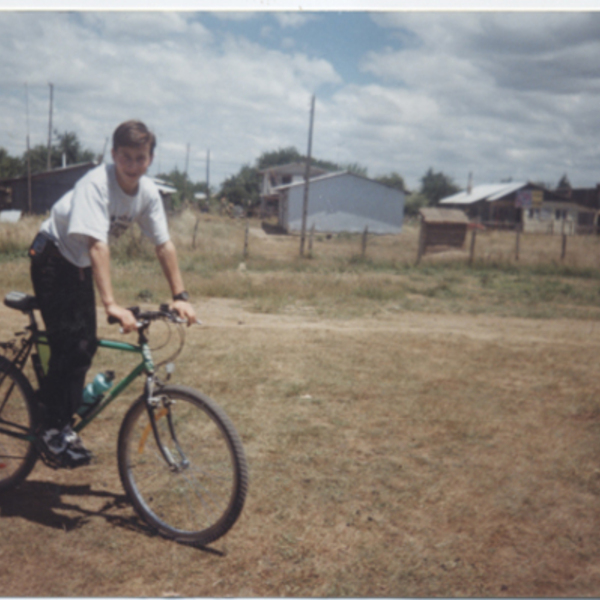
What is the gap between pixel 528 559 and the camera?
2682 mm

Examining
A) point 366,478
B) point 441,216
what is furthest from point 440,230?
point 366,478

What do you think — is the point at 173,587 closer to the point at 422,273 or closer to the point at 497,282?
the point at 497,282

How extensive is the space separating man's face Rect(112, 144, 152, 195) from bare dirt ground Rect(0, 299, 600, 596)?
169 cm

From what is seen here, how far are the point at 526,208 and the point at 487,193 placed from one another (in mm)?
5586

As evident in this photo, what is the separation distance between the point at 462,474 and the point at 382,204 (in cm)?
3279

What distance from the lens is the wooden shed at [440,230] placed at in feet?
65.1

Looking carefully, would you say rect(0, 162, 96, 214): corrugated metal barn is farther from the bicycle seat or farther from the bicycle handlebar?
the bicycle handlebar

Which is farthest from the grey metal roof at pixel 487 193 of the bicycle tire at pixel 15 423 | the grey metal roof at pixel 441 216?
the bicycle tire at pixel 15 423

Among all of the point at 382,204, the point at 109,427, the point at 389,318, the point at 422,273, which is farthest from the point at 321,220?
the point at 109,427

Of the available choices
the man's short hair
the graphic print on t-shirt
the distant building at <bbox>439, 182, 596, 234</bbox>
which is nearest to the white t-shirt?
the graphic print on t-shirt

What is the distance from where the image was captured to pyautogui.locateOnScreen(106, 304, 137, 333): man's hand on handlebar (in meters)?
2.35

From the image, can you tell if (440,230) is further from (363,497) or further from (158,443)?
(158,443)

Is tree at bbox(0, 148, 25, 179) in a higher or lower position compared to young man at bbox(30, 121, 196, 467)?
higher

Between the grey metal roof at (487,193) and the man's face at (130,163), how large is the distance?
45.3 m
